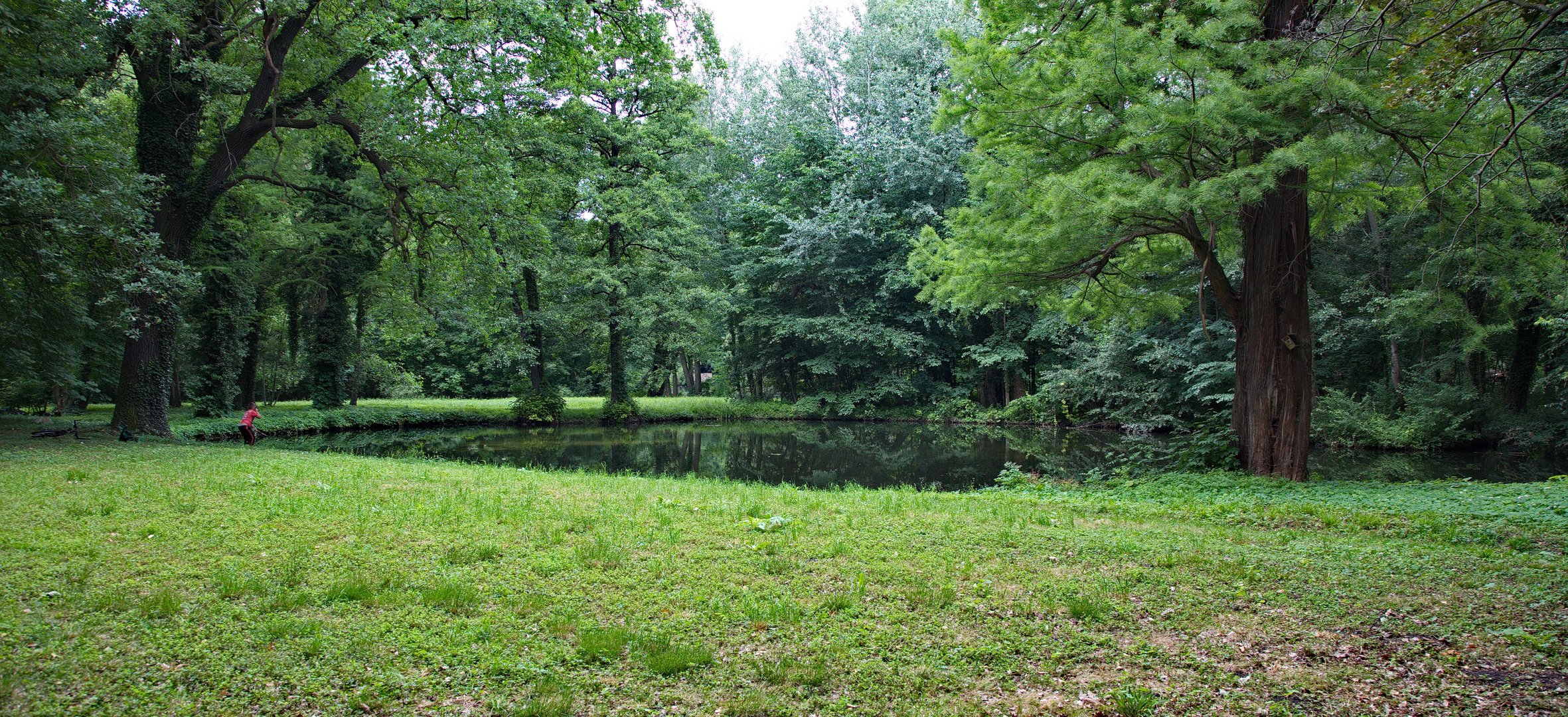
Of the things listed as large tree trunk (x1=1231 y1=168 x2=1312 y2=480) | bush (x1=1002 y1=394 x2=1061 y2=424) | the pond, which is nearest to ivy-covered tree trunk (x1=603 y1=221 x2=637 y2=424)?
the pond

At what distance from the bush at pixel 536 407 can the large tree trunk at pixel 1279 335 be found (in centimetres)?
2230

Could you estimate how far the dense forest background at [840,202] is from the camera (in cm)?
764

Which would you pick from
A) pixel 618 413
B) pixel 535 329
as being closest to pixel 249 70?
pixel 535 329

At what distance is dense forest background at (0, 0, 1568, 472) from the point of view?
7.64m

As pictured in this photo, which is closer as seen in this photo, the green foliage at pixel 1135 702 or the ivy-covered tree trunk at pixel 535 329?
the green foliage at pixel 1135 702

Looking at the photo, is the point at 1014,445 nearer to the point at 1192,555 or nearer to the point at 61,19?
the point at 1192,555

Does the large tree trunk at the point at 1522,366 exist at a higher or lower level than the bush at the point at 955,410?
higher

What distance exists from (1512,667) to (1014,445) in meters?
17.0

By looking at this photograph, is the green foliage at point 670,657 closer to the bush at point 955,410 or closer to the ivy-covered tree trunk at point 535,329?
the ivy-covered tree trunk at point 535,329

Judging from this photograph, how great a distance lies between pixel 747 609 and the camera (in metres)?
4.03

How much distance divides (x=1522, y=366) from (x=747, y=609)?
21.4 meters

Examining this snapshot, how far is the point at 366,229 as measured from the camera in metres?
22.1

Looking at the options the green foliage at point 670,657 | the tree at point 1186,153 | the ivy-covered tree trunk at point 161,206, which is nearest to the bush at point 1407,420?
the tree at point 1186,153

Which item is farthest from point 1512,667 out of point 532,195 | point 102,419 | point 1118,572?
point 102,419
